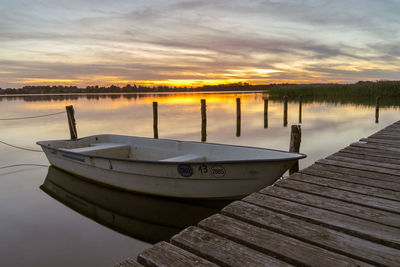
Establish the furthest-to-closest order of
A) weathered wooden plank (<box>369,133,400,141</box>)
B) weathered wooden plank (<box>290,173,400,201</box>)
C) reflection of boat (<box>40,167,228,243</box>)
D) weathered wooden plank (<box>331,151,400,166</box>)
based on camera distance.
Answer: weathered wooden plank (<box>369,133,400,141</box>) → reflection of boat (<box>40,167,228,243</box>) → weathered wooden plank (<box>331,151,400,166</box>) → weathered wooden plank (<box>290,173,400,201</box>)

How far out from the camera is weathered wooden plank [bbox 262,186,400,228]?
8.84 feet

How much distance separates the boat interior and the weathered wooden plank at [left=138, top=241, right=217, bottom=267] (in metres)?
4.03

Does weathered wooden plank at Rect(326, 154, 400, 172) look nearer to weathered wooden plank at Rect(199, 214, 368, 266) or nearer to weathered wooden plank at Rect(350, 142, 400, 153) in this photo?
weathered wooden plank at Rect(350, 142, 400, 153)

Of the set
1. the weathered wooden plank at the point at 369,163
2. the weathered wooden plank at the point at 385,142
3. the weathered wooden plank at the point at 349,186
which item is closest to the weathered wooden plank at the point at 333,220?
the weathered wooden plank at the point at 349,186

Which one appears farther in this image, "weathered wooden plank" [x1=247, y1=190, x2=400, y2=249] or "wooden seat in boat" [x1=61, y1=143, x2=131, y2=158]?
"wooden seat in boat" [x1=61, y1=143, x2=131, y2=158]

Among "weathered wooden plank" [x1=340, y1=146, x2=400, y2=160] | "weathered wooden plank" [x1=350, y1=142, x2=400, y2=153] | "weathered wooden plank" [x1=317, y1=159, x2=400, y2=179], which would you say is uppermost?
"weathered wooden plank" [x1=350, y1=142, x2=400, y2=153]

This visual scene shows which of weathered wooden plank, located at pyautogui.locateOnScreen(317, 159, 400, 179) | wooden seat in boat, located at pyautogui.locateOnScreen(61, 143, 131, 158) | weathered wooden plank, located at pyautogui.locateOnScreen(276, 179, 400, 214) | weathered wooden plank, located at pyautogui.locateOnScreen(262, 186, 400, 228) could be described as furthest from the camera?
wooden seat in boat, located at pyautogui.locateOnScreen(61, 143, 131, 158)

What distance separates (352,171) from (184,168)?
327 cm

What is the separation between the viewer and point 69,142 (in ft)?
33.2

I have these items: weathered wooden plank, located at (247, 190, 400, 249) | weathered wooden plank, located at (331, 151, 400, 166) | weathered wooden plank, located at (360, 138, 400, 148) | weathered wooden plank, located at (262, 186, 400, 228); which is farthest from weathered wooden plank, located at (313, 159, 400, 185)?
weathered wooden plank, located at (360, 138, 400, 148)

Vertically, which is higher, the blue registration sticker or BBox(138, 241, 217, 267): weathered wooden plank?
BBox(138, 241, 217, 267): weathered wooden plank

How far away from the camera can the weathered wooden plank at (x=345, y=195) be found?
301 cm

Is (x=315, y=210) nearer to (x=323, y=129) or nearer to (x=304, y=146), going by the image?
(x=304, y=146)

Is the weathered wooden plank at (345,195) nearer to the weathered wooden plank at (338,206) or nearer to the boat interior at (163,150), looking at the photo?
the weathered wooden plank at (338,206)
